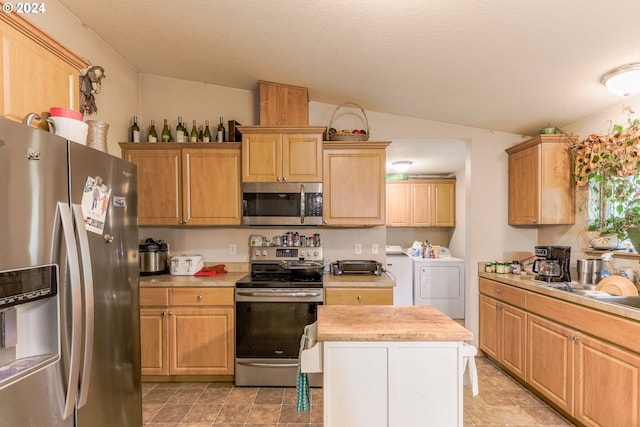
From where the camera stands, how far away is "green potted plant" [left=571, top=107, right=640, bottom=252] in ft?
7.07

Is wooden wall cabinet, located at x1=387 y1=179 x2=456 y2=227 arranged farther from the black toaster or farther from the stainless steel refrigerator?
the stainless steel refrigerator

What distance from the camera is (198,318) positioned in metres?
2.65

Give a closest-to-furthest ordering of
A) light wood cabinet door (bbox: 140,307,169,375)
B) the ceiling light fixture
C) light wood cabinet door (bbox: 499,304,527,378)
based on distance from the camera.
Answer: light wood cabinet door (bbox: 499,304,527,378) → light wood cabinet door (bbox: 140,307,169,375) → the ceiling light fixture

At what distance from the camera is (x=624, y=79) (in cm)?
194

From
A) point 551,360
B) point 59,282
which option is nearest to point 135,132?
point 59,282

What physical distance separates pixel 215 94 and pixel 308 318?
243 centimetres

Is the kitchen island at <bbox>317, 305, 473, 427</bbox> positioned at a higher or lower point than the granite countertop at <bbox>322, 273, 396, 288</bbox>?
lower

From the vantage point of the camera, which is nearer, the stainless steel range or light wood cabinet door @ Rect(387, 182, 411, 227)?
the stainless steel range

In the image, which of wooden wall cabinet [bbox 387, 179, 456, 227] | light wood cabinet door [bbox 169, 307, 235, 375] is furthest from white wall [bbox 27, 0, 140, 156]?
wooden wall cabinet [bbox 387, 179, 456, 227]

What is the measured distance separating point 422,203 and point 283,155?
3.30 metres

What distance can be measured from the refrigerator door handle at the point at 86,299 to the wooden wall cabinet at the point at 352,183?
1.95m

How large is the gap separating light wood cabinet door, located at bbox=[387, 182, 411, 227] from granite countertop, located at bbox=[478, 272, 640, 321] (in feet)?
7.41

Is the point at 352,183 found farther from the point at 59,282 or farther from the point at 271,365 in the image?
the point at 59,282

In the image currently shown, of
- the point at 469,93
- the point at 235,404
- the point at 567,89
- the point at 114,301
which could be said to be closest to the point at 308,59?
the point at 469,93
